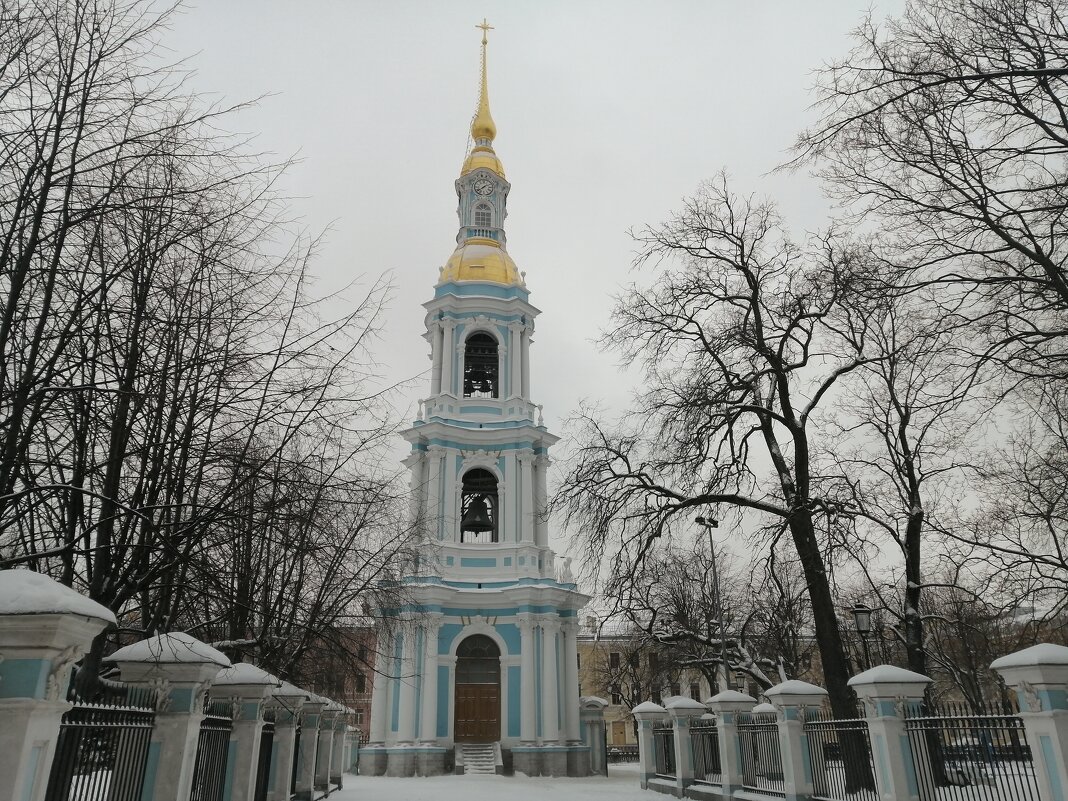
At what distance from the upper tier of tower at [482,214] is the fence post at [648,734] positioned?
2026 centimetres

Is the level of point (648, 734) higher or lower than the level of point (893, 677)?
lower

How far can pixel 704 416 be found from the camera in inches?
608

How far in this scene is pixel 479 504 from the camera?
33.3 metres

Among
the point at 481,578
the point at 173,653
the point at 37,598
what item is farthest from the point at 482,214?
the point at 37,598

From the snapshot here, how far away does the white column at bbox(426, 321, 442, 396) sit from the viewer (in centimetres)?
3469

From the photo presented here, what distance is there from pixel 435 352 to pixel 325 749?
18.4m

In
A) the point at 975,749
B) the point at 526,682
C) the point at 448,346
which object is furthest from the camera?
the point at 448,346

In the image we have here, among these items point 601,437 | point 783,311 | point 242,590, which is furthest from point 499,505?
point 242,590

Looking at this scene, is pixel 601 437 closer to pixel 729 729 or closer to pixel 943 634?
pixel 729 729

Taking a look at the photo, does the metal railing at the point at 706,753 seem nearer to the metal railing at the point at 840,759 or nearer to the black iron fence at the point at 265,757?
the metal railing at the point at 840,759

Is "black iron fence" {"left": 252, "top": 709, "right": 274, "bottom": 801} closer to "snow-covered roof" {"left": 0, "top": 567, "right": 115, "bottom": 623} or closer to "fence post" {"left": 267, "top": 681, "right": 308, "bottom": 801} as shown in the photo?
"fence post" {"left": 267, "top": 681, "right": 308, "bottom": 801}

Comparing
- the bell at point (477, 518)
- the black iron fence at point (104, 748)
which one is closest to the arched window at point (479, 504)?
the bell at point (477, 518)

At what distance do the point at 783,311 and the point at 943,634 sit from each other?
2918 cm

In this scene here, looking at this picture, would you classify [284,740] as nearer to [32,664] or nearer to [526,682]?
[32,664]
